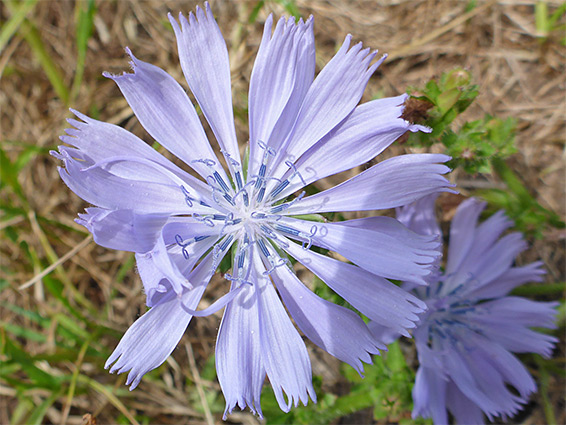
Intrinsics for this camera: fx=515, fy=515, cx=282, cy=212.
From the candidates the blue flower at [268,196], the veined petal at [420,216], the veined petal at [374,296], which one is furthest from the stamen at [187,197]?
the veined petal at [420,216]

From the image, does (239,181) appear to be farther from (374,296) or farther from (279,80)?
(374,296)

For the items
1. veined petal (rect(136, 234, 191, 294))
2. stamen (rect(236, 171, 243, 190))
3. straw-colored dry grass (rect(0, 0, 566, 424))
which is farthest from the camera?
straw-colored dry grass (rect(0, 0, 566, 424))

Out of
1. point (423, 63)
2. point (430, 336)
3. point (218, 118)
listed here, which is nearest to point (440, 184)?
point (218, 118)

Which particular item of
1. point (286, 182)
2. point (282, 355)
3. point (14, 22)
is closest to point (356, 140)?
point (286, 182)

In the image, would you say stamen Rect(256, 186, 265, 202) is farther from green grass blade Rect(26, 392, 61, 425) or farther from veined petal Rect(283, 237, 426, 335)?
green grass blade Rect(26, 392, 61, 425)

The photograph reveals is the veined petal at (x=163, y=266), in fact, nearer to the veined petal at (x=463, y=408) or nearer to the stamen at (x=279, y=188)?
the stamen at (x=279, y=188)

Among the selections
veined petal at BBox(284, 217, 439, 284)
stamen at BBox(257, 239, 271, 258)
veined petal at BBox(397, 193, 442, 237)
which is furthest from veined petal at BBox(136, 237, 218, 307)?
veined petal at BBox(397, 193, 442, 237)
